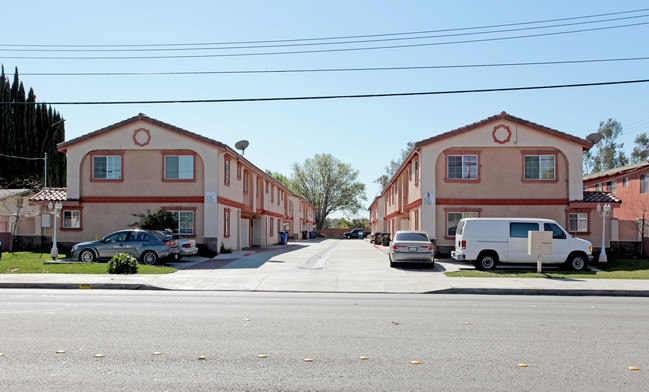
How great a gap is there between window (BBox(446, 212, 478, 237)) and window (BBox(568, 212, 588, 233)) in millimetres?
4742

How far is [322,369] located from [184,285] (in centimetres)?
1031

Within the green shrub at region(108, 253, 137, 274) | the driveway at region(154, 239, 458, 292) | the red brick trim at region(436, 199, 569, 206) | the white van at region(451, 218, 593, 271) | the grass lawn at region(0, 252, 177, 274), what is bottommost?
the driveway at region(154, 239, 458, 292)

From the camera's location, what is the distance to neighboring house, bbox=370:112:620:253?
2619 centimetres

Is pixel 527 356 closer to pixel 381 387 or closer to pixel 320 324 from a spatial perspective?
pixel 381 387

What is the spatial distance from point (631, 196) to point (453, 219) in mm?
15734

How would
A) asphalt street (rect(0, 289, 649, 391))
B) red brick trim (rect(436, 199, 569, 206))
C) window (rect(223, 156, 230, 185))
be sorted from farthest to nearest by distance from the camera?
window (rect(223, 156, 230, 185))
red brick trim (rect(436, 199, 569, 206))
asphalt street (rect(0, 289, 649, 391))

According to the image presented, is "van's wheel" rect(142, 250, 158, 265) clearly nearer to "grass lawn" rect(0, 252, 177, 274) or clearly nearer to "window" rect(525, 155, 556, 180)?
"grass lawn" rect(0, 252, 177, 274)

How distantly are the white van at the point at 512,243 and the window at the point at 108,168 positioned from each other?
18.0 metres

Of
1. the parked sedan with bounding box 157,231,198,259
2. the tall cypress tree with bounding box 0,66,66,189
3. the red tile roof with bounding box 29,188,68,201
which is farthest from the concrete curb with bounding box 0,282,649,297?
the tall cypress tree with bounding box 0,66,66,189

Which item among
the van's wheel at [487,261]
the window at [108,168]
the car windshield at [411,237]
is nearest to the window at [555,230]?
the van's wheel at [487,261]

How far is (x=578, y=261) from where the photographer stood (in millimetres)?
20344

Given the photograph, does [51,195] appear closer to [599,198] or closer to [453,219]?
[453,219]

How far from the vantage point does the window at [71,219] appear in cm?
2777

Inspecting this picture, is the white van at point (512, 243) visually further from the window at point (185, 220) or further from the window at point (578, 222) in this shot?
the window at point (185, 220)
